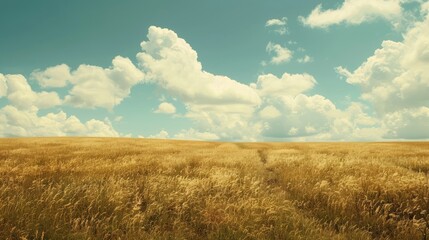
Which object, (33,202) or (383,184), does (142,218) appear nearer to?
(33,202)

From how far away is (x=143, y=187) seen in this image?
8516mm

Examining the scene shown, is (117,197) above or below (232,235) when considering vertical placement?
above

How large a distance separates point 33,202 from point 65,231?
1.33 metres

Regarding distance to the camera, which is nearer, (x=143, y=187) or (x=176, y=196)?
(x=176, y=196)

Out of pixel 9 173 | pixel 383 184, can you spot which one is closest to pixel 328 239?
pixel 383 184

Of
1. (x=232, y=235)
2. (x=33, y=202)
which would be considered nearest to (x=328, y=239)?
(x=232, y=235)

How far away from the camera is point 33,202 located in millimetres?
6227

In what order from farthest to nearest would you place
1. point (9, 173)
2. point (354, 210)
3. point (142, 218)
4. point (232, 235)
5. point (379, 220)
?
1. point (9, 173)
2. point (354, 210)
3. point (379, 220)
4. point (142, 218)
5. point (232, 235)

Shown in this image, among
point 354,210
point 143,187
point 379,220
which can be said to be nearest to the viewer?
point 379,220

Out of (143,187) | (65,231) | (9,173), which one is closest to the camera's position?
(65,231)

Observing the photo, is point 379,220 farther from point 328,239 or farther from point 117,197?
point 117,197

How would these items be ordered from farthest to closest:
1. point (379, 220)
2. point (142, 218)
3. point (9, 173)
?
point (9, 173), point (379, 220), point (142, 218)

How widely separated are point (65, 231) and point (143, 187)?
3212 millimetres

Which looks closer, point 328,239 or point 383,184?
point 328,239
